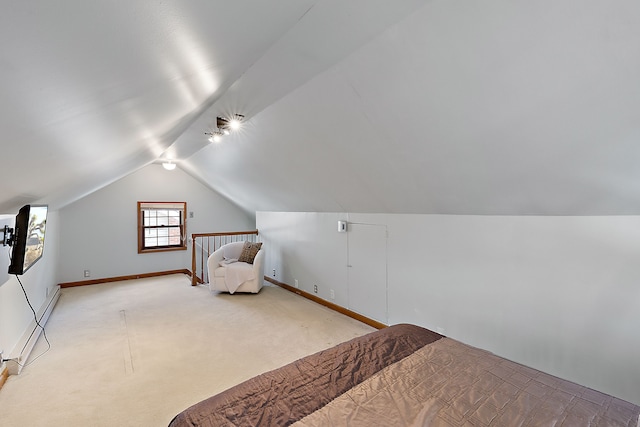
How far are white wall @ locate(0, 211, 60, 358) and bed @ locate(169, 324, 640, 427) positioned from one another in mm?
2622

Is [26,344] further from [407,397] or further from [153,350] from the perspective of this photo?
[407,397]

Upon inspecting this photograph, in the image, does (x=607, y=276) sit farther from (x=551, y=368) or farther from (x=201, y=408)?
(x=201, y=408)

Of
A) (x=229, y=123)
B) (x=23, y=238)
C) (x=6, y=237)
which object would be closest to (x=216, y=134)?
(x=229, y=123)

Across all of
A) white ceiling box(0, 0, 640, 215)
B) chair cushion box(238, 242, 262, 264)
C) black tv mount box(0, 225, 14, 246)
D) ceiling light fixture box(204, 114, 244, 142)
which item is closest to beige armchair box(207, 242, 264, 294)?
chair cushion box(238, 242, 262, 264)

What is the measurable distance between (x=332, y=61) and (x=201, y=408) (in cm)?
201

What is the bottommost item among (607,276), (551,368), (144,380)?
(144,380)

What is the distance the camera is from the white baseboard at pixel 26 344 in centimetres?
282

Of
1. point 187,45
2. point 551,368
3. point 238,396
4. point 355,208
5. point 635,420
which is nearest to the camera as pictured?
point 187,45

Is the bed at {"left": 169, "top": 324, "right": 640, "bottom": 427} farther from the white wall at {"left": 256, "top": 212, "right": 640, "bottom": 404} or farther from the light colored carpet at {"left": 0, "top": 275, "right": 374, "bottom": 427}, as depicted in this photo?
the light colored carpet at {"left": 0, "top": 275, "right": 374, "bottom": 427}

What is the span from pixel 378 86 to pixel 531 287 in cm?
205

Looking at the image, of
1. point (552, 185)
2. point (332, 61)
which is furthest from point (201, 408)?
point (552, 185)

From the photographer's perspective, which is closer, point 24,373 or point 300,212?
point 24,373

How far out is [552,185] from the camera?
216 cm

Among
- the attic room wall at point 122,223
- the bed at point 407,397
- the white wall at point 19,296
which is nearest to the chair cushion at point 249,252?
the attic room wall at point 122,223
